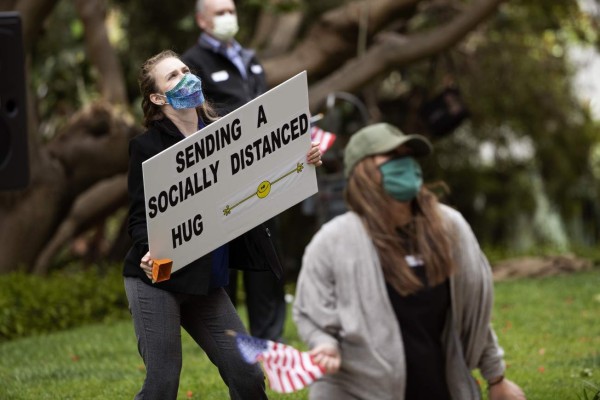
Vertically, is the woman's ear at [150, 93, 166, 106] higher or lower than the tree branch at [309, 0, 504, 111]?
higher

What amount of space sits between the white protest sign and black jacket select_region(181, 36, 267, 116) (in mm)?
2960

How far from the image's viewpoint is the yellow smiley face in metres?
4.98

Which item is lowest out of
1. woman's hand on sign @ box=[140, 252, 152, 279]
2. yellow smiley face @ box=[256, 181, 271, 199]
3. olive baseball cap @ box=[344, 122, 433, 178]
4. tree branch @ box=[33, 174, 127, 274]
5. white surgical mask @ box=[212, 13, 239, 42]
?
tree branch @ box=[33, 174, 127, 274]

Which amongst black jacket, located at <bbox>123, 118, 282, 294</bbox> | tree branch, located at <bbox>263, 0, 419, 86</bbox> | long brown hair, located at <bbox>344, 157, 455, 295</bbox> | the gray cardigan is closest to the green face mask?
long brown hair, located at <bbox>344, 157, 455, 295</bbox>

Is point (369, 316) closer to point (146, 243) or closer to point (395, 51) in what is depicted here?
point (146, 243)

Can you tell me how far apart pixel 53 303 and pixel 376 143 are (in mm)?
8638

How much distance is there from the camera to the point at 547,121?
61.8ft

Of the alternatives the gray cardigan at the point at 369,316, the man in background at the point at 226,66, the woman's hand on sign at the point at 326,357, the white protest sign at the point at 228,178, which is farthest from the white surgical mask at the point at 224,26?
the woman's hand on sign at the point at 326,357

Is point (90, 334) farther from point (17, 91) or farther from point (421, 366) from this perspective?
point (421, 366)

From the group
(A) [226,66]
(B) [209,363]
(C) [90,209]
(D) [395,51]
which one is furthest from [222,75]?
(C) [90,209]

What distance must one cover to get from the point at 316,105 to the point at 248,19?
3494 mm

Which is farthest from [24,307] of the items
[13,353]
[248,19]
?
[248,19]

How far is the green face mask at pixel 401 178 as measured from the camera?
446 cm

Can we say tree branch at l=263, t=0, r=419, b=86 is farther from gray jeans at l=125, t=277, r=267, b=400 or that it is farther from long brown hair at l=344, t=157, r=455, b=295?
long brown hair at l=344, t=157, r=455, b=295
